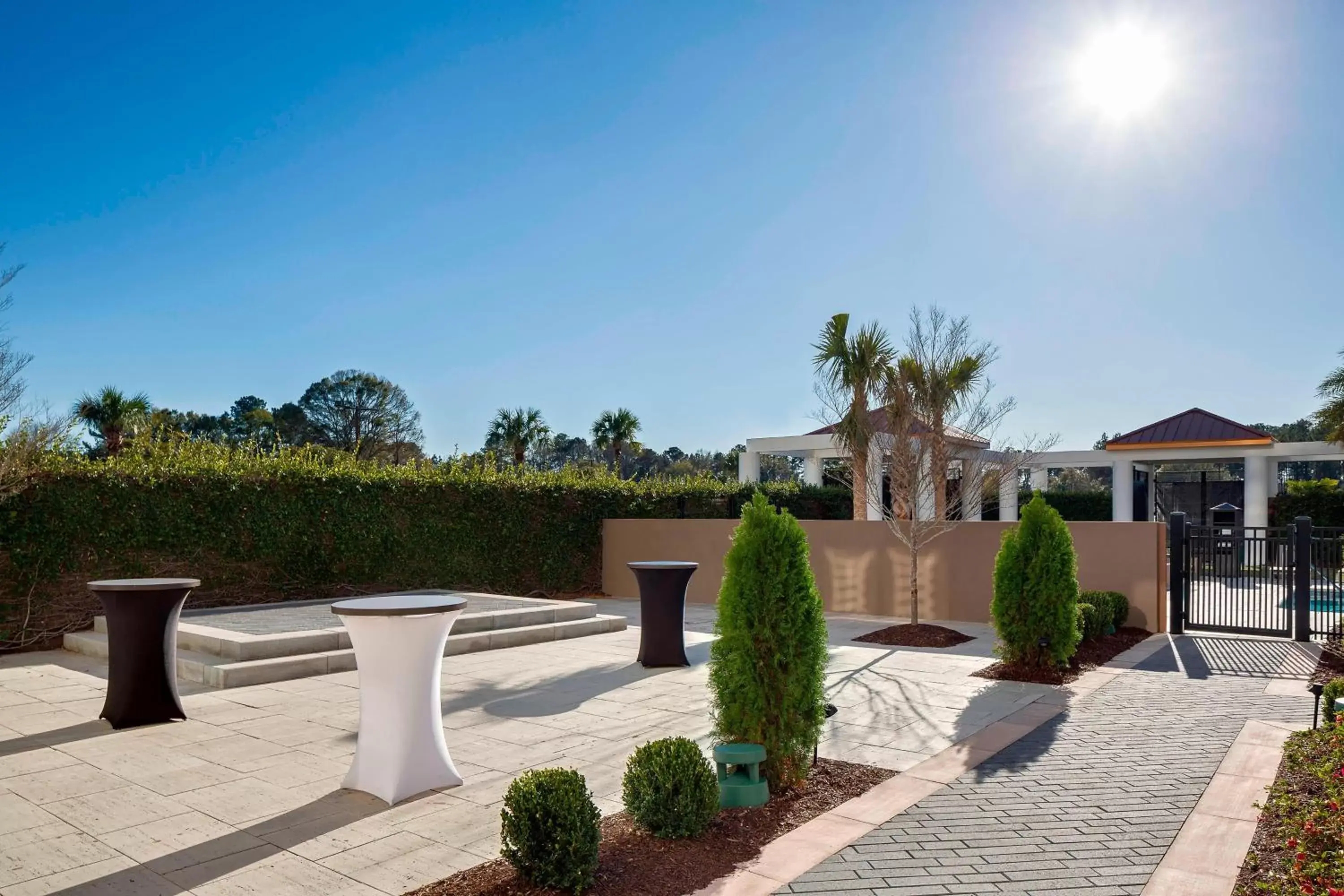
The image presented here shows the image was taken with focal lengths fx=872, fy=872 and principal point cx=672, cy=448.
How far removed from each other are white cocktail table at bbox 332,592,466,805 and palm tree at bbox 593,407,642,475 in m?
28.9

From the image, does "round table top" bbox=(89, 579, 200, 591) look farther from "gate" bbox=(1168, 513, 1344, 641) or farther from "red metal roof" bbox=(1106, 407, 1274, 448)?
"red metal roof" bbox=(1106, 407, 1274, 448)

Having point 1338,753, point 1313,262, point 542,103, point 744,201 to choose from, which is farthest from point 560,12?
point 1313,262

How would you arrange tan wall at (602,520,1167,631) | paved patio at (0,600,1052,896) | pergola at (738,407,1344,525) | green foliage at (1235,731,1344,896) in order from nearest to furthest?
green foliage at (1235,731,1344,896), paved patio at (0,600,1052,896), tan wall at (602,520,1167,631), pergola at (738,407,1344,525)

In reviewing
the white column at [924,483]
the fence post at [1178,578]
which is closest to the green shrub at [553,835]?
the white column at [924,483]

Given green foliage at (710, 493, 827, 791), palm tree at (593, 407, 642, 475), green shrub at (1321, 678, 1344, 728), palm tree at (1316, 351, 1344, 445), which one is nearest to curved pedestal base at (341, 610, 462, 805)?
green foliage at (710, 493, 827, 791)

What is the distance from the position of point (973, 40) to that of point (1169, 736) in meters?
7.39

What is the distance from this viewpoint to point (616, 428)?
34.0m

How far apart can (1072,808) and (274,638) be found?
6841 mm

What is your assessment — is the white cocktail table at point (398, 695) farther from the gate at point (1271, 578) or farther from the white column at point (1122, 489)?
the white column at point (1122, 489)

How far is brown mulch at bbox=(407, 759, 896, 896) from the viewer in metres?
3.30

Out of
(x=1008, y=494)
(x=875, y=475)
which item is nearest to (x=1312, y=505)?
(x=1008, y=494)

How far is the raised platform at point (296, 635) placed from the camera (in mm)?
7801

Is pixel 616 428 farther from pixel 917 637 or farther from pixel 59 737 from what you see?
pixel 59 737

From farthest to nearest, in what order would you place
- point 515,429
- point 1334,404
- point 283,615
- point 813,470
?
point 515,429 → point 813,470 → point 1334,404 → point 283,615
